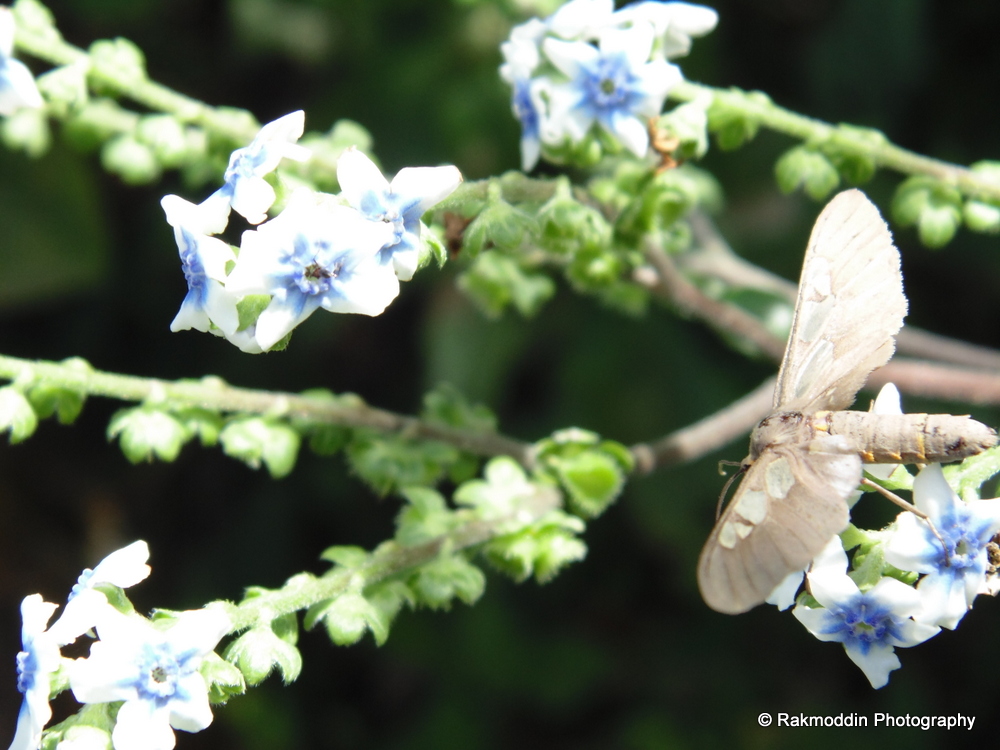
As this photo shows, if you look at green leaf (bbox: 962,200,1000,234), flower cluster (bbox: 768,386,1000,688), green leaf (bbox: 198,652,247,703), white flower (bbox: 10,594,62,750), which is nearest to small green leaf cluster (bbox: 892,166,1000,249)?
green leaf (bbox: 962,200,1000,234)

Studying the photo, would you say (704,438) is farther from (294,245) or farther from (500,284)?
(294,245)

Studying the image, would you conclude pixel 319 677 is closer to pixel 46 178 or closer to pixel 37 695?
pixel 46 178

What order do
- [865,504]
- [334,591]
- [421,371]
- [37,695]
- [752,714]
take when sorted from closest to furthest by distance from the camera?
1. [37,695]
2. [334,591]
3. [865,504]
4. [752,714]
5. [421,371]

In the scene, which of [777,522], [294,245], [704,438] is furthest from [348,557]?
[704,438]

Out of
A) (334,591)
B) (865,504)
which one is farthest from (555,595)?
(334,591)

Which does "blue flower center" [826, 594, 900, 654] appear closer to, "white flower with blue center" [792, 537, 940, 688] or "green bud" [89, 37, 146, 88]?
"white flower with blue center" [792, 537, 940, 688]
